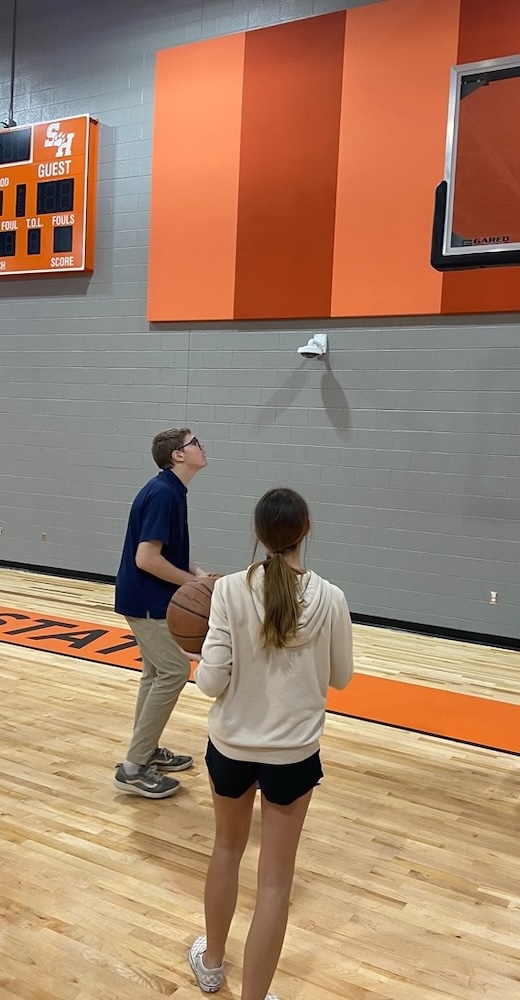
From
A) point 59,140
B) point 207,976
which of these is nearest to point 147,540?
point 207,976

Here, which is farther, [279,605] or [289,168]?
[289,168]

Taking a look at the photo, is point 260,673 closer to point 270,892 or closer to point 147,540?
point 270,892

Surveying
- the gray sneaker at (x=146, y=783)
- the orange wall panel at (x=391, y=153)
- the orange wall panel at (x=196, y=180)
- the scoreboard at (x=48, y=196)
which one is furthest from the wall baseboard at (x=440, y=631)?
the scoreboard at (x=48, y=196)

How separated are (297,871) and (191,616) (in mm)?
1145

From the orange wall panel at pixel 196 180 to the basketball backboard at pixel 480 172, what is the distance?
9.49 feet

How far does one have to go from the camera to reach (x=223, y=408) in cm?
721

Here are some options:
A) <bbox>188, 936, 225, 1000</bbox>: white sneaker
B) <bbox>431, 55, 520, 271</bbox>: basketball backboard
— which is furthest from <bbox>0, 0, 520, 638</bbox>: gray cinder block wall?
<bbox>188, 936, 225, 1000</bbox>: white sneaker

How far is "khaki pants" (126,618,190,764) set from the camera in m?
3.09

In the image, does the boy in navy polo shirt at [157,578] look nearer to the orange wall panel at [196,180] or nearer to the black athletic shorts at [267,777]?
the black athletic shorts at [267,777]

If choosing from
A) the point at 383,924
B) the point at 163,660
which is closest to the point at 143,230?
the point at 163,660

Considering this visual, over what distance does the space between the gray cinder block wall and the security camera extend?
12 cm

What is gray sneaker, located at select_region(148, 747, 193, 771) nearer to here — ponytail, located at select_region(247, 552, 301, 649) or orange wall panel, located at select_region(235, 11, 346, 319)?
ponytail, located at select_region(247, 552, 301, 649)

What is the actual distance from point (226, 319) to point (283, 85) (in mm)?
2010

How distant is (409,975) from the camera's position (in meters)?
2.12
